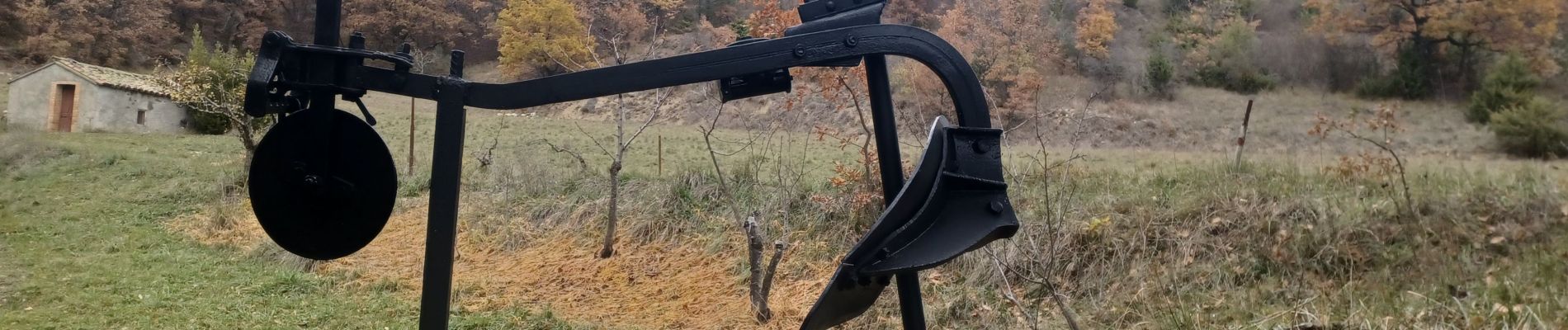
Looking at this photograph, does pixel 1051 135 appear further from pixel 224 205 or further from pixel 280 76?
pixel 224 205

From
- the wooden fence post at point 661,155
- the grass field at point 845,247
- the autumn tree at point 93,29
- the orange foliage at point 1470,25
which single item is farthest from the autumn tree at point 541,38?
the orange foliage at point 1470,25

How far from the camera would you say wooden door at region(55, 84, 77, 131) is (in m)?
10.7

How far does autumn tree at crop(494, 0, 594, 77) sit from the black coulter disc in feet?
13.7

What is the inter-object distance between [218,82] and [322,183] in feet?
32.5

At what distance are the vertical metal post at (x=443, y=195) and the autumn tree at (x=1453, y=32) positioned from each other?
6.47 m

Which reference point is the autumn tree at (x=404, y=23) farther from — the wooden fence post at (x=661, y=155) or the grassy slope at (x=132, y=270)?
the wooden fence post at (x=661, y=155)

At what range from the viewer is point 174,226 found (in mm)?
7426

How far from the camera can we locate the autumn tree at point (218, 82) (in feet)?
29.4

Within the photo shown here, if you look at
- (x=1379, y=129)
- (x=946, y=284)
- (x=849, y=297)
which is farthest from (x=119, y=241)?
(x=1379, y=129)

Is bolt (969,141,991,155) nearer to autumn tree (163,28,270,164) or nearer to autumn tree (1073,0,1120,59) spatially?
autumn tree (1073,0,1120,59)

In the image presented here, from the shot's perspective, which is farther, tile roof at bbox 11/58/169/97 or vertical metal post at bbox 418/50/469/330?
tile roof at bbox 11/58/169/97

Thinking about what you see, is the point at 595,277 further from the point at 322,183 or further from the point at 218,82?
the point at 218,82

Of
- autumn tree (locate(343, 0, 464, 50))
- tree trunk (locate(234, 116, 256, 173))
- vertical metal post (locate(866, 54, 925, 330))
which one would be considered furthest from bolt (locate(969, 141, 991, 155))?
tree trunk (locate(234, 116, 256, 173))

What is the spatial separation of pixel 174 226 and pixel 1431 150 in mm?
9929
